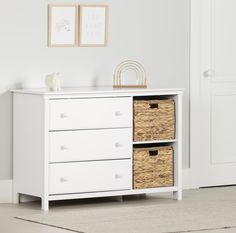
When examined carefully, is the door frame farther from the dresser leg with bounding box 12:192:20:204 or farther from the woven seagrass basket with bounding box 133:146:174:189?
the dresser leg with bounding box 12:192:20:204

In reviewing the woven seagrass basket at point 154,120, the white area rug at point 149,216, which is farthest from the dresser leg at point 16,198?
the woven seagrass basket at point 154,120

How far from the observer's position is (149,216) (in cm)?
562

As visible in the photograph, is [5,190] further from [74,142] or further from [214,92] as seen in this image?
[214,92]

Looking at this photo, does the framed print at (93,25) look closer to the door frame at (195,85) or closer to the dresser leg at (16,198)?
the door frame at (195,85)

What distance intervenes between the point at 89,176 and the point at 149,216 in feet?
1.85

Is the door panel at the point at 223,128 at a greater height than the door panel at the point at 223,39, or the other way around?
the door panel at the point at 223,39

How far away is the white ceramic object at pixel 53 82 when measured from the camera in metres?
5.95

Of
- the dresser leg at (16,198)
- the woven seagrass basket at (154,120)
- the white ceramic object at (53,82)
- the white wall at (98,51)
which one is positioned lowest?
the dresser leg at (16,198)

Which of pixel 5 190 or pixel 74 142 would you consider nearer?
pixel 74 142

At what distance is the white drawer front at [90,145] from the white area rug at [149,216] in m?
0.36

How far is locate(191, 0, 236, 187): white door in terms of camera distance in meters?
6.73

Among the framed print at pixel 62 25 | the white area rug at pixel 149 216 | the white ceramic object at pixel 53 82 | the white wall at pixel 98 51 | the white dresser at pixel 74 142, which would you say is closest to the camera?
the white area rug at pixel 149 216

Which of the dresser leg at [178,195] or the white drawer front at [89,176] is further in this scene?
the dresser leg at [178,195]

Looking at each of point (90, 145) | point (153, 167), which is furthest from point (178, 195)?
point (90, 145)
